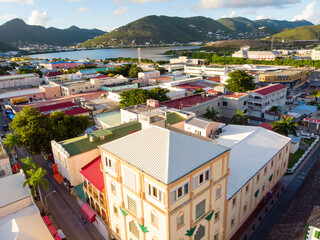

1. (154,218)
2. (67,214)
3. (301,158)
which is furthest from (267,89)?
(67,214)

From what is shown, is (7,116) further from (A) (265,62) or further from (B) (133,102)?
(A) (265,62)

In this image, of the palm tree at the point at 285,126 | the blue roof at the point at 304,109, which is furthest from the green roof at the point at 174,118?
the blue roof at the point at 304,109

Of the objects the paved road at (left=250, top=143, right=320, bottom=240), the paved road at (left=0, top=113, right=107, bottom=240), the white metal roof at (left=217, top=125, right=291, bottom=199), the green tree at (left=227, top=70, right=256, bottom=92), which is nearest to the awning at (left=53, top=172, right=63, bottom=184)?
the paved road at (left=0, top=113, right=107, bottom=240)

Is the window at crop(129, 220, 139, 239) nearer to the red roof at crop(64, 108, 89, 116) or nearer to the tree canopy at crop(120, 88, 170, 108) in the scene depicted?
the tree canopy at crop(120, 88, 170, 108)

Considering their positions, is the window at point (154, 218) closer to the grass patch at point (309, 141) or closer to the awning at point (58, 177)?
the awning at point (58, 177)

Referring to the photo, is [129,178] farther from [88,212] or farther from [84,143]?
[84,143]
